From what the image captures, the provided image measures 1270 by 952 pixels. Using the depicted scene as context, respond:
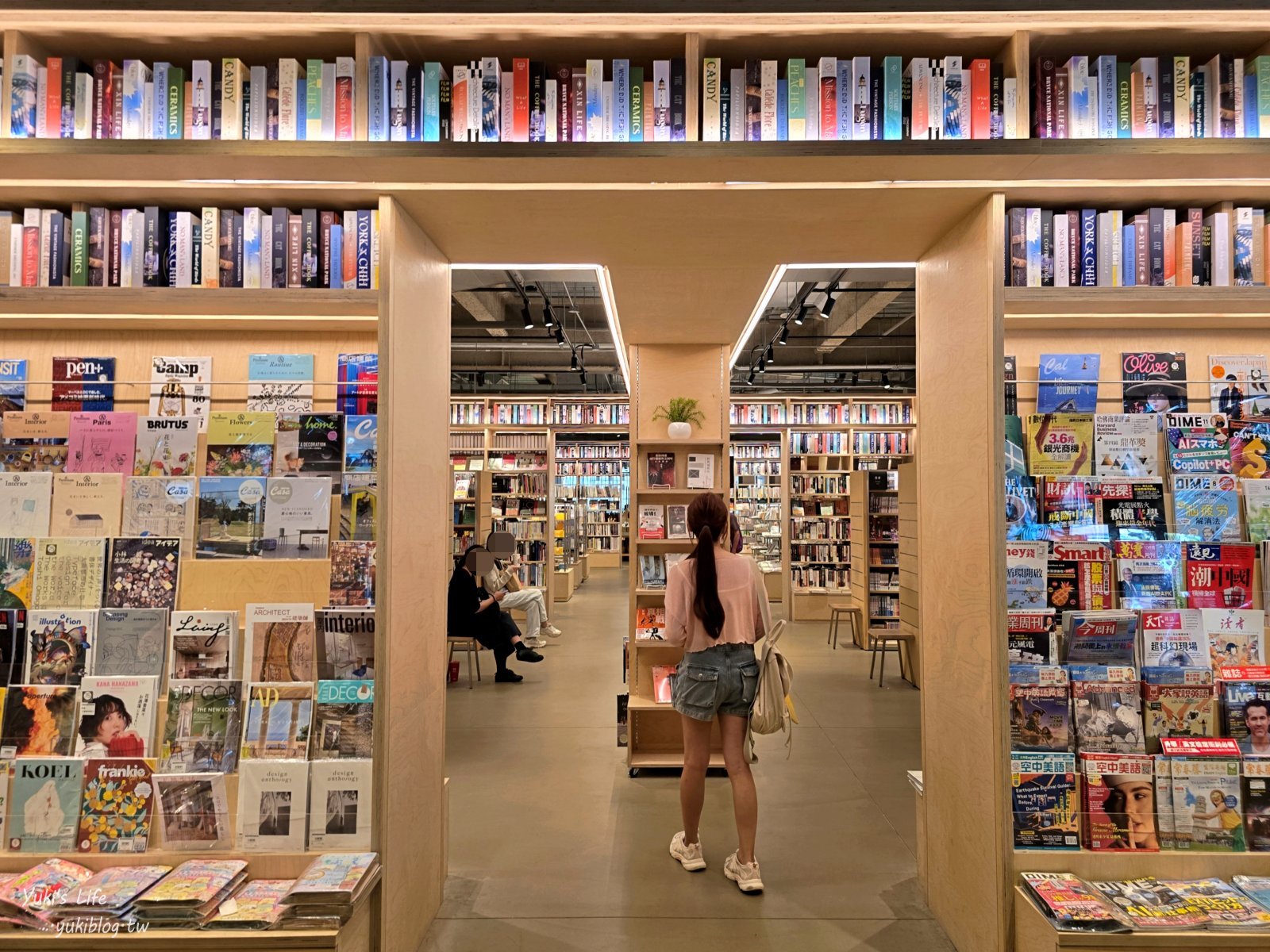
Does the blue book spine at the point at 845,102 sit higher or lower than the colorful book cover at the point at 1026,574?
higher

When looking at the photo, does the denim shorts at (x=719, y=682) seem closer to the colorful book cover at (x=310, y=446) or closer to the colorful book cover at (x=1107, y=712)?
the colorful book cover at (x=1107, y=712)

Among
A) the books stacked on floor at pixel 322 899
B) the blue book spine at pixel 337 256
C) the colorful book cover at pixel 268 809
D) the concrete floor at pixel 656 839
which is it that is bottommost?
the concrete floor at pixel 656 839

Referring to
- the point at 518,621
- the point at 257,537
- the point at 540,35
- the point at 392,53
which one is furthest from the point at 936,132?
the point at 518,621

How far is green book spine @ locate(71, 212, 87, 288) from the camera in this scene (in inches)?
96.4

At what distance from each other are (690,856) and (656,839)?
353 millimetres

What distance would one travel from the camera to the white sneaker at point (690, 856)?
3.38 meters

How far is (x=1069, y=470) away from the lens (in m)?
2.60

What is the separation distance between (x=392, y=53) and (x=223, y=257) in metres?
0.86

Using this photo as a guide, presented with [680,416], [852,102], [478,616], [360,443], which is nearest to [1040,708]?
[852,102]

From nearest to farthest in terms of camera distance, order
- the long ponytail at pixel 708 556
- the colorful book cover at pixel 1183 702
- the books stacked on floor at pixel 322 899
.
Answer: the books stacked on floor at pixel 322 899
the colorful book cover at pixel 1183 702
the long ponytail at pixel 708 556

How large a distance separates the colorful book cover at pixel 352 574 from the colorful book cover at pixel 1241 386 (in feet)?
9.83

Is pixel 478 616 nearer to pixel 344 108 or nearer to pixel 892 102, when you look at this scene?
pixel 344 108

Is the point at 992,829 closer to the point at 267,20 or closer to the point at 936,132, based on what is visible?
the point at 936,132

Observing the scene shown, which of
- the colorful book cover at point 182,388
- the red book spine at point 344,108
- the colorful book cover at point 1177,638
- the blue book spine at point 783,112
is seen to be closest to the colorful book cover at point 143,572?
the colorful book cover at point 182,388
